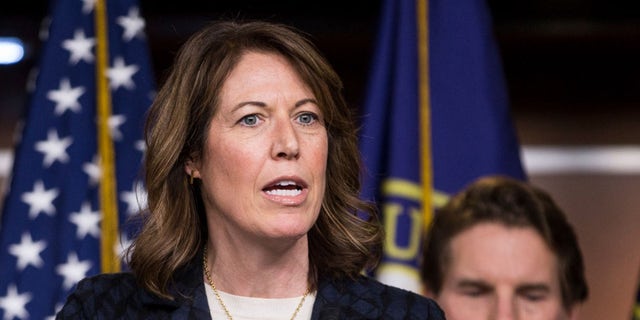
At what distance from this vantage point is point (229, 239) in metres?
1.86

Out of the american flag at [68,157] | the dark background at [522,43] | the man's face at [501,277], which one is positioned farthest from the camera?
the dark background at [522,43]

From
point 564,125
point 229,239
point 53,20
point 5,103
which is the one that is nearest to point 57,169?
point 53,20

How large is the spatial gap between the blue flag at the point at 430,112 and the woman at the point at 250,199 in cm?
118

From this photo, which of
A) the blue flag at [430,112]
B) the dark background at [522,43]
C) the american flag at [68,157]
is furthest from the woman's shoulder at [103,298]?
the dark background at [522,43]

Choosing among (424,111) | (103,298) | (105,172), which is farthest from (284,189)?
(424,111)

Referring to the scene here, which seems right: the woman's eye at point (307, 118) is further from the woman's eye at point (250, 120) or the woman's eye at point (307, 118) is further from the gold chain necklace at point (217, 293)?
the gold chain necklace at point (217, 293)

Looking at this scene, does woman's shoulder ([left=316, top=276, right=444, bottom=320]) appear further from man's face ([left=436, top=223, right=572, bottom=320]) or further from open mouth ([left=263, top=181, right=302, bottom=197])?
man's face ([left=436, top=223, right=572, bottom=320])

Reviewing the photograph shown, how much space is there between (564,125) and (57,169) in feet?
9.17

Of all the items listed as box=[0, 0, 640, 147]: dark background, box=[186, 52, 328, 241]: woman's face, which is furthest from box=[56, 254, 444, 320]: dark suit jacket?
box=[0, 0, 640, 147]: dark background

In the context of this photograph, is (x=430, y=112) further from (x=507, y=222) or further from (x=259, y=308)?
(x=259, y=308)

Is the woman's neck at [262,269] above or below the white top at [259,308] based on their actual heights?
above

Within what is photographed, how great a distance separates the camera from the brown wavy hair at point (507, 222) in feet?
9.27

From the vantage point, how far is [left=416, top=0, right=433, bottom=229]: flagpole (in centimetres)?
313

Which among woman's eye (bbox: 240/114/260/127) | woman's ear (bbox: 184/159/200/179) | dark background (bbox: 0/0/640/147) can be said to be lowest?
woman's ear (bbox: 184/159/200/179)
